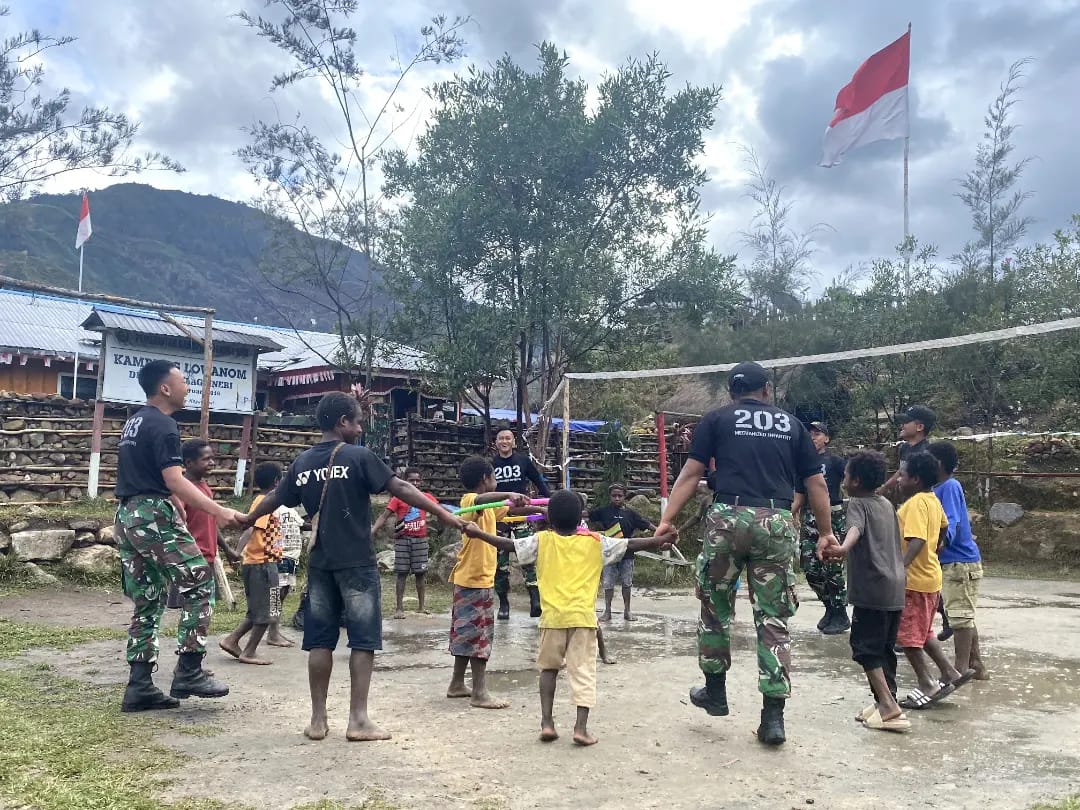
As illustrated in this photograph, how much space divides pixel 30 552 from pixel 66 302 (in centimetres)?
1500

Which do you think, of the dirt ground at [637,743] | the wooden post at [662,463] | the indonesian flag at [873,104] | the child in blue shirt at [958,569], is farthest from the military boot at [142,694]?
the indonesian flag at [873,104]

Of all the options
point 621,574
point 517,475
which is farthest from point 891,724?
point 621,574

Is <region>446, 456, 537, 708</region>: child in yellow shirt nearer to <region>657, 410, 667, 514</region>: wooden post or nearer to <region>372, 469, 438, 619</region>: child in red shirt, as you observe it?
<region>372, 469, 438, 619</region>: child in red shirt

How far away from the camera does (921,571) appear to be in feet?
17.4

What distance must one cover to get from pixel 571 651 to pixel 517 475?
12.1 ft

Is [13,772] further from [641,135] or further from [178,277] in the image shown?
[178,277]

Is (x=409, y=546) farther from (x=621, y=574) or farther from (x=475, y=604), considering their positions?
(x=475, y=604)

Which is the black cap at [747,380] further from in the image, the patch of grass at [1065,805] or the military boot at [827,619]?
the military boot at [827,619]

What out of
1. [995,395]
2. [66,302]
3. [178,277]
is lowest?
[995,395]

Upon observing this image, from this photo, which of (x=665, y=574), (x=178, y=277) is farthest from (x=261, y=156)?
(x=178, y=277)

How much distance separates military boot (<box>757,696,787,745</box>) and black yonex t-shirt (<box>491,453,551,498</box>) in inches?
153

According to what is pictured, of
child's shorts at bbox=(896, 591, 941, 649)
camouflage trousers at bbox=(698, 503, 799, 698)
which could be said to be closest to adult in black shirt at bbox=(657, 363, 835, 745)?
camouflage trousers at bbox=(698, 503, 799, 698)

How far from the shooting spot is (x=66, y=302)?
24.0 metres

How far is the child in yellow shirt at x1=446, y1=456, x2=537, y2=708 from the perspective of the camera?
17.1 ft
